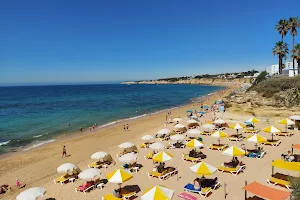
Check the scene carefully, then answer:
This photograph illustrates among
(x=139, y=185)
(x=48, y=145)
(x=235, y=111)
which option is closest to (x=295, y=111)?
(x=235, y=111)

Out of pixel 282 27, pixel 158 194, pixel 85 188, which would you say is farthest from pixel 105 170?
pixel 282 27

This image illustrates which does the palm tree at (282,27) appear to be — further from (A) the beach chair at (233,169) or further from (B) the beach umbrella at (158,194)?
(B) the beach umbrella at (158,194)

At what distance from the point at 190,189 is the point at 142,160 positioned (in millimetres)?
6396

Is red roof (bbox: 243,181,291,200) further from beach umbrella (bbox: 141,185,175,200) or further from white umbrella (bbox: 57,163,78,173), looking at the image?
white umbrella (bbox: 57,163,78,173)

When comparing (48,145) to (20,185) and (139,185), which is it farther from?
(139,185)

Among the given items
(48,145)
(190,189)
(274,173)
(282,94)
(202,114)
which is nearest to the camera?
(190,189)

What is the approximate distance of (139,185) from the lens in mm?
13828

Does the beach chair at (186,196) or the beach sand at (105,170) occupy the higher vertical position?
the beach chair at (186,196)

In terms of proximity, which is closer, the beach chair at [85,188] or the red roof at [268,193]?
the red roof at [268,193]

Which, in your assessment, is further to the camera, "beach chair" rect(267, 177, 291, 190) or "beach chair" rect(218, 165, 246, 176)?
"beach chair" rect(218, 165, 246, 176)

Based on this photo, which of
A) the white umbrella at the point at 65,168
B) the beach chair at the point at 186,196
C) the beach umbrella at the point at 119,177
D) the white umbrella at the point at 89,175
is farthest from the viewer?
the white umbrella at the point at 65,168

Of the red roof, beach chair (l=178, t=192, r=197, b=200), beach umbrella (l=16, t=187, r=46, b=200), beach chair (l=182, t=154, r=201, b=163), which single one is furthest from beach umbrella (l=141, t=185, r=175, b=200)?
beach chair (l=182, t=154, r=201, b=163)

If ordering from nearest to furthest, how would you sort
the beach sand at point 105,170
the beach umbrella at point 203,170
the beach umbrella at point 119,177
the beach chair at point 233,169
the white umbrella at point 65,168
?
the beach umbrella at point 119,177 < the beach umbrella at point 203,170 < the beach sand at point 105,170 < the beach chair at point 233,169 < the white umbrella at point 65,168

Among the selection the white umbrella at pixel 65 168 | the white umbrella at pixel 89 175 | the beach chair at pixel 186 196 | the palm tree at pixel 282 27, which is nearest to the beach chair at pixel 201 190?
the beach chair at pixel 186 196
